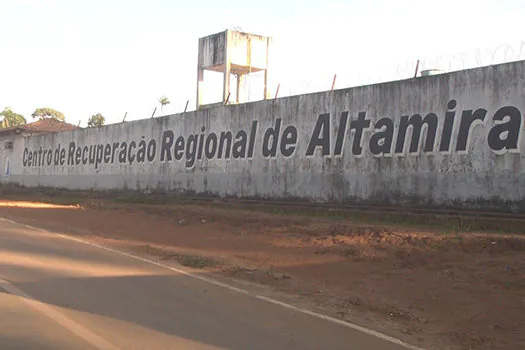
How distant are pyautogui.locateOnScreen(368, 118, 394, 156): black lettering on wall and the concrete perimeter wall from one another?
3 centimetres

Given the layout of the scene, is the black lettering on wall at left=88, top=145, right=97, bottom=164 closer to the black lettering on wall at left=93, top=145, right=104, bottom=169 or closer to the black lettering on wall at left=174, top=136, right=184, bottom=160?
the black lettering on wall at left=93, top=145, right=104, bottom=169

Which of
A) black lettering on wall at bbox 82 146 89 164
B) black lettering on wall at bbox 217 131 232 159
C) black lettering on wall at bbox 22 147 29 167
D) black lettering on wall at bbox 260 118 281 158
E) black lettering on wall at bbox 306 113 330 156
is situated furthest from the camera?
black lettering on wall at bbox 22 147 29 167

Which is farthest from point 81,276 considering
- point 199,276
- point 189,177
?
point 189,177

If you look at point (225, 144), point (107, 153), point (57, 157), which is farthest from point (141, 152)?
point (57, 157)

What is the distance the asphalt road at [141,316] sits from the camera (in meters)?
5.19

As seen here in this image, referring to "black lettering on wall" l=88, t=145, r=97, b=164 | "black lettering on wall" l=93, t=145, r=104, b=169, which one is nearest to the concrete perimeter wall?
"black lettering on wall" l=93, t=145, r=104, b=169

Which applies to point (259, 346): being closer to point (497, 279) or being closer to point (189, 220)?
point (497, 279)

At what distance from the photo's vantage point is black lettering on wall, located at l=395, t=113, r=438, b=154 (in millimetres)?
14867

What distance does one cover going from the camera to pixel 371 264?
970cm

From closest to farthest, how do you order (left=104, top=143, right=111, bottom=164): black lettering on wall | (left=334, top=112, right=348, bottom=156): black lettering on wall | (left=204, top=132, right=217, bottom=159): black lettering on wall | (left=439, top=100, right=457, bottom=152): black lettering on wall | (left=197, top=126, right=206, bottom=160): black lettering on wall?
(left=439, top=100, right=457, bottom=152): black lettering on wall → (left=334, top=112, right=348, bottom=156): black lettering on wall → (left=204, top=132, right=217, bottom=159): black lettering on wall → (left=197, top=126, right=206, bottom=160): black lettering on wall → (left=104, top=143, right=111, bottom=164): black lettering on wall

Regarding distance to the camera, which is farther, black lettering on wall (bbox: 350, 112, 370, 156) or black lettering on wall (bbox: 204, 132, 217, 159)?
black lettering on wall (bbox: 204, 132, 217, 159)

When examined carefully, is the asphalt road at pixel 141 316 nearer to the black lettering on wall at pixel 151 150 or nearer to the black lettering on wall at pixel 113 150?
the black lettering on wall at pixel 151 150

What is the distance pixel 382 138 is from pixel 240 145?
7.10m

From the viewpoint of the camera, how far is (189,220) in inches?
677
